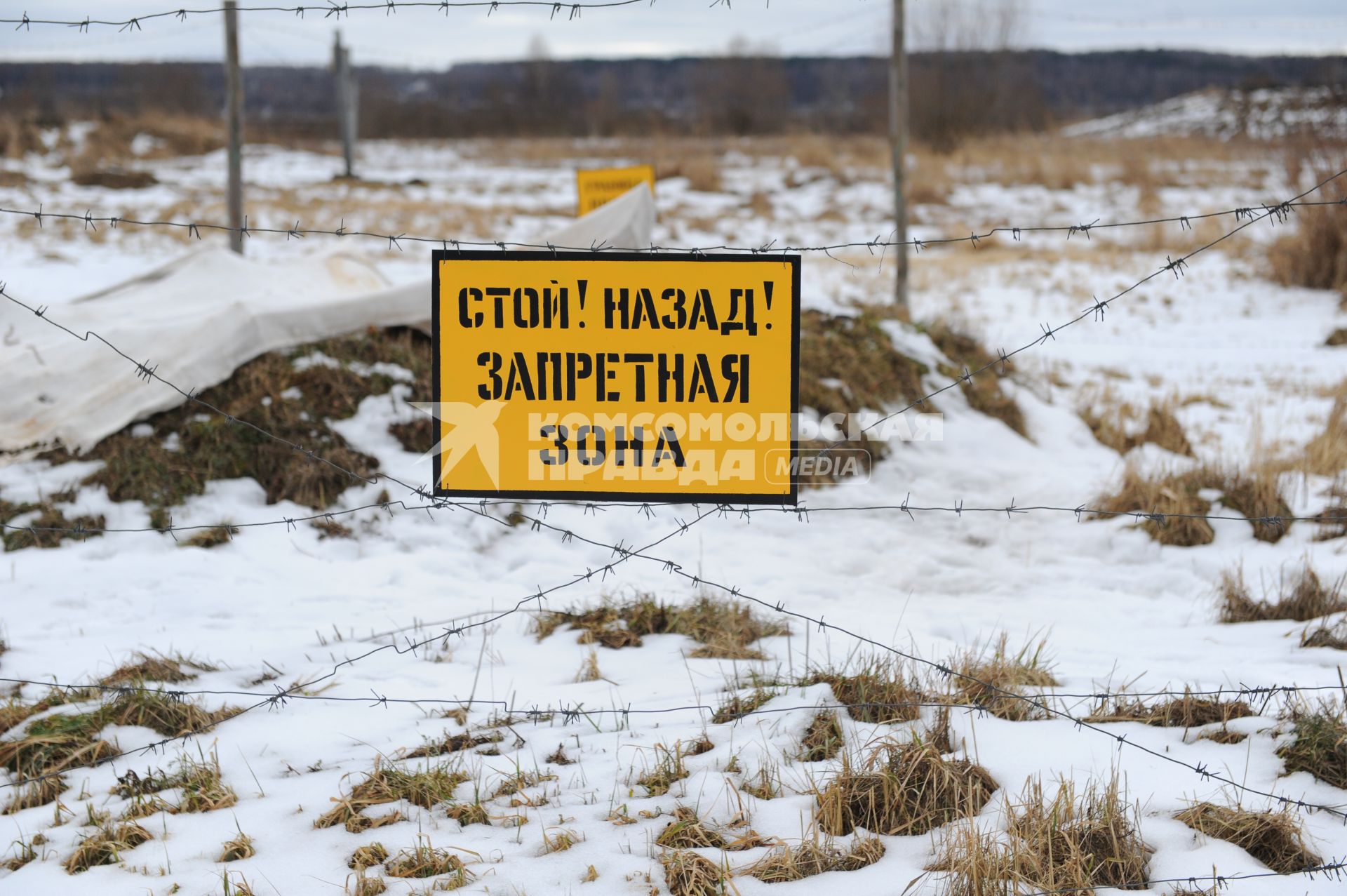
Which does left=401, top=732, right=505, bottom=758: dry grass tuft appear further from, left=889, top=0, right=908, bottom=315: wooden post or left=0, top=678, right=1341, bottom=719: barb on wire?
left=889, top=0, right=908, bottom=315: wooden post

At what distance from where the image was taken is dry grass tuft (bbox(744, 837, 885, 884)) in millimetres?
2420

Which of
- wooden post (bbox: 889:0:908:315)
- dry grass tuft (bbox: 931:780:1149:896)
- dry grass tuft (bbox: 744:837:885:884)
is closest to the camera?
dry grass tuft (bbox: 931:780:1149:896)

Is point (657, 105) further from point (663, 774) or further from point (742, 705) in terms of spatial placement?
point (663, 774)

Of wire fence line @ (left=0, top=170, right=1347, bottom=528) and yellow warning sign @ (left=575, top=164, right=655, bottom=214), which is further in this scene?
yellow warning sign @ (left=575, top=164, right=655, bottom=214)

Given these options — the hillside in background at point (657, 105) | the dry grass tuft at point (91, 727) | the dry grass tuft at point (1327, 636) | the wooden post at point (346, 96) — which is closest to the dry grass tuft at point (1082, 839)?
the dry grass tuft at point (1327, 636)

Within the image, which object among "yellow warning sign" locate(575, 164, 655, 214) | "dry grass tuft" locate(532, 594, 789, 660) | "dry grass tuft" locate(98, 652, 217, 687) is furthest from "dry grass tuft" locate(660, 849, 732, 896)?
"yellow warning sign" locate(575, 164, 655, 214)

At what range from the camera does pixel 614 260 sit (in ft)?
9.01

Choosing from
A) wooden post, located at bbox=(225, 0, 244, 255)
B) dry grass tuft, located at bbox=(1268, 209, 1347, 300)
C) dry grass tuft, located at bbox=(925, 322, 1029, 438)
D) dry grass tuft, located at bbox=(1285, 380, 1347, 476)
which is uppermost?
wooden post, located at bbox=(225, 0, 244, 255)

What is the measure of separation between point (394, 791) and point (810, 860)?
1.12 metres

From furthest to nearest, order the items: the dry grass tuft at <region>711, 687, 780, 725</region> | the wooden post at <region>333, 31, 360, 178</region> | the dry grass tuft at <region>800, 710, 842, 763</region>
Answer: the wooden post at <region>333, 31, 360, 178</region> → the dry grass tuft at <region>711, 687, 780, 725</region> → the dry grass tuft at <region>800, 710, 842, 763</region>

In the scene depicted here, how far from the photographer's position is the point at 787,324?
2.75 m

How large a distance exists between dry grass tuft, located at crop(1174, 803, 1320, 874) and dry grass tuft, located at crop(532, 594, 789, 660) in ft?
5.18

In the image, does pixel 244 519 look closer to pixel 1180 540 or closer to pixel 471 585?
pixel 471 585

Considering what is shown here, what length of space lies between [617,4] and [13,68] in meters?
78.1
